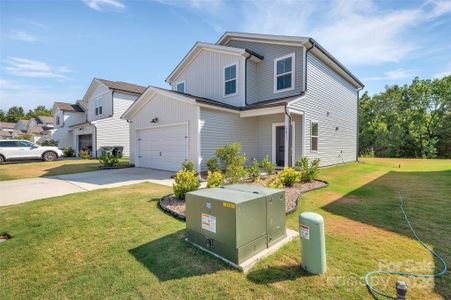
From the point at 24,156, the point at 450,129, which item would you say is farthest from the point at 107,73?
the point at 450,129

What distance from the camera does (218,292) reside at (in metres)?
2.31

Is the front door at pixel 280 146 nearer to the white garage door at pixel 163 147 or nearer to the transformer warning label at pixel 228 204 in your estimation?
the white garage door at pixel 163 147

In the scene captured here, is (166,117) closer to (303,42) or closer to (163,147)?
(163,147)

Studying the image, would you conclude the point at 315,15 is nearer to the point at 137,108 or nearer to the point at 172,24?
the point at 172,24

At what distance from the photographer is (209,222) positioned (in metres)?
3.01

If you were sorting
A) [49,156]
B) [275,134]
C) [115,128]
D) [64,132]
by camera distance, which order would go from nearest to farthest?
[275,134]
[49,156]
[115,128]
[64,132]

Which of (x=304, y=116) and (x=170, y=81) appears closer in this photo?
(x=304, y=116)

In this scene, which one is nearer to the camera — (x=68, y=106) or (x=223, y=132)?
(x=223, y=132)

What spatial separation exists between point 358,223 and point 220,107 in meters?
7.35

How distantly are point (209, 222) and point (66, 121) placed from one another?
30.9 metres

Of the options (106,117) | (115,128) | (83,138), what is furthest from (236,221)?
(83,138)

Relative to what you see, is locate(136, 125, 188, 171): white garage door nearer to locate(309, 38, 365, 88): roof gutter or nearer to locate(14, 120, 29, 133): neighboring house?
locate(309, 38, 365, 88): roof gutter

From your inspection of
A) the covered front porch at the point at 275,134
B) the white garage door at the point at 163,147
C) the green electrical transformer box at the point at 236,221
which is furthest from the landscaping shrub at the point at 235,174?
the covered front porch at the point at 275,134

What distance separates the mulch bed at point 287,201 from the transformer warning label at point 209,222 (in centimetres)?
144
